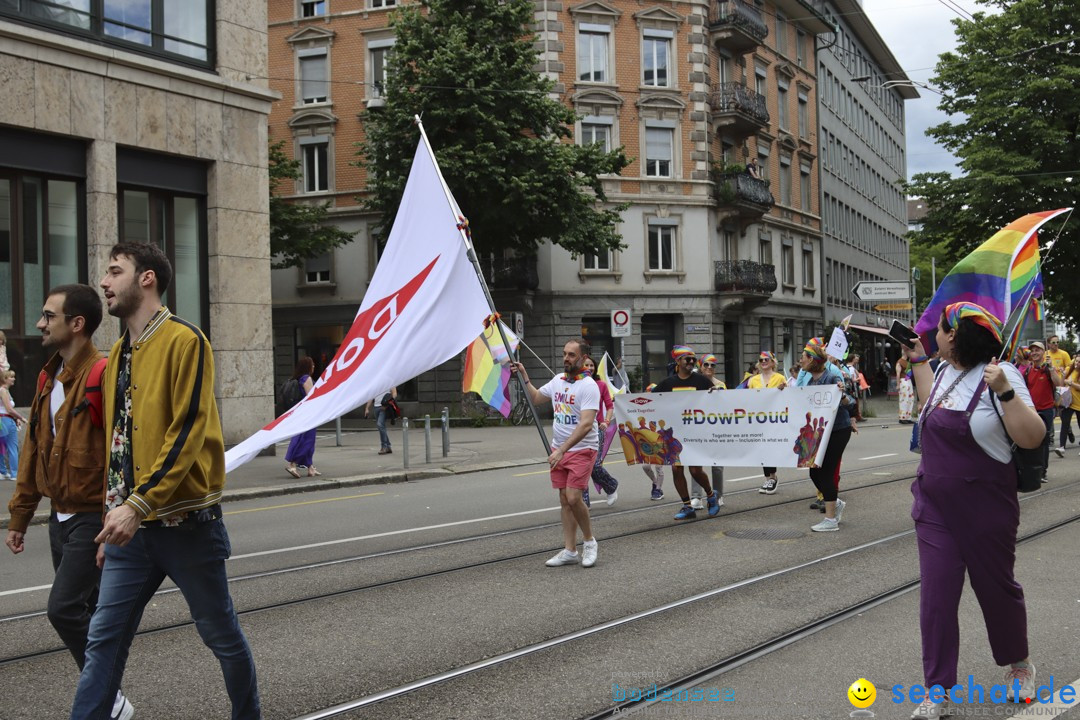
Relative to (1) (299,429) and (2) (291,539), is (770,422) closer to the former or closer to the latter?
(2) (291,539)

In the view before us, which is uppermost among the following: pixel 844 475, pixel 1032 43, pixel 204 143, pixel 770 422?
pixel 1032 43

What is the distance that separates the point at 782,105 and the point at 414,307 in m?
40.5

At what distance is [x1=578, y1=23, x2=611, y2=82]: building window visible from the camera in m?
37.2

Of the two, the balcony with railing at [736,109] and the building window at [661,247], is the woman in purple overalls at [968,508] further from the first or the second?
the balcony with railing at [736,109]

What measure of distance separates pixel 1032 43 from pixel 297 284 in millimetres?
26030

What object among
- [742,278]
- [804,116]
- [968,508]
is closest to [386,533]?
[968,508]

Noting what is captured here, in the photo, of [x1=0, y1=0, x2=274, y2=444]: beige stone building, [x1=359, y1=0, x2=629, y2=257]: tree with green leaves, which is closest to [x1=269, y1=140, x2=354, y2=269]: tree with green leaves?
[x1=359, y1=0, x2=629, y2=257]: tree with green leaves

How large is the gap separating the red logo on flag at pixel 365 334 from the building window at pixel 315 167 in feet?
102

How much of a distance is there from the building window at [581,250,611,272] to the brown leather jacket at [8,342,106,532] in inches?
→ 1267

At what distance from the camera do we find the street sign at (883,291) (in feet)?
89.4

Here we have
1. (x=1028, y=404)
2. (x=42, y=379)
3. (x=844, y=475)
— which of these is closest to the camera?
(x=1028, y=404)

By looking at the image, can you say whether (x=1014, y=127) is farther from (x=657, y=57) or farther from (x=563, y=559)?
(x=563, y=559)

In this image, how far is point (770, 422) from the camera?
1067 centimetres

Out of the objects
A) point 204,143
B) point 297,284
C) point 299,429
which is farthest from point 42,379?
point 297,284
